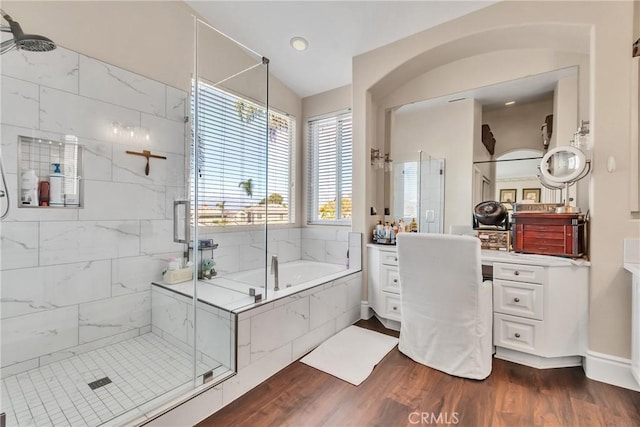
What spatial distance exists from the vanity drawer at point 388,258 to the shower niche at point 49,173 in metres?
2.59

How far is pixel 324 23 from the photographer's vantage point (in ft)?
8.85

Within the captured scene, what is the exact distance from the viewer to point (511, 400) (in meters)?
1.73

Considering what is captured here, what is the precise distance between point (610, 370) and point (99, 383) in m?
3.42

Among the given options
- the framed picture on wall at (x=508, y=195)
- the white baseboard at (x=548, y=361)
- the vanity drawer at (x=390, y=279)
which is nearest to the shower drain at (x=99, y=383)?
the vanity drawer at (x=390, y=279)

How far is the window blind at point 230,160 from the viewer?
2297 millimetres

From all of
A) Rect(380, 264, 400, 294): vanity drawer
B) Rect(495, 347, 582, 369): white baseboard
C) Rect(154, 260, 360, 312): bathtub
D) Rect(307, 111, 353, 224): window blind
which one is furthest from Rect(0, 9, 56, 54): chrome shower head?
Rect(495, 347, 582, 369): white baseboard

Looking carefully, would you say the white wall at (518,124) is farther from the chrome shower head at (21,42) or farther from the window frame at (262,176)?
the chrome shower head at (21,42)

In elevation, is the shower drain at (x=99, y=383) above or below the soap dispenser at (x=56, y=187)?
below

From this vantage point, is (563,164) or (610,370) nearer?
(610,370)

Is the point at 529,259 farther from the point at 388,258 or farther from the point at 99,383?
the point at 99,383

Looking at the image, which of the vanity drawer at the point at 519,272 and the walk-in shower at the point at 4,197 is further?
the vanity drawer at the point at 519,272

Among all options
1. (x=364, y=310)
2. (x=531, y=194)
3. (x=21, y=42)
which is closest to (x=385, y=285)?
(x=364, y=310)

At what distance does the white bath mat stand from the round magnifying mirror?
1.87m

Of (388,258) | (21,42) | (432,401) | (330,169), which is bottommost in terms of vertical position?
(432,401)
